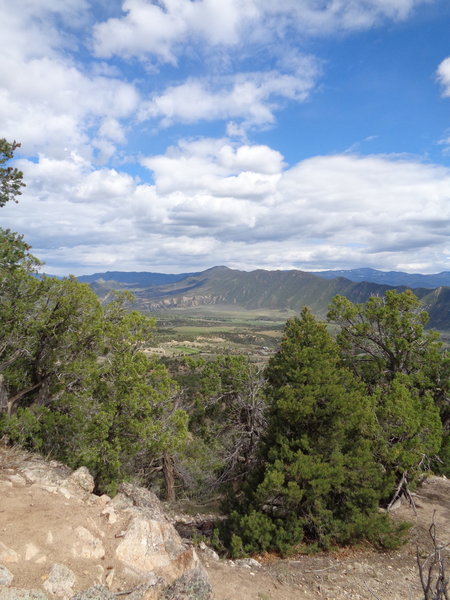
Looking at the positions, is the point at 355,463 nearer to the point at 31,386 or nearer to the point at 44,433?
the point at 44,433

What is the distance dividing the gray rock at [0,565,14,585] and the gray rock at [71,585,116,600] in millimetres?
1133

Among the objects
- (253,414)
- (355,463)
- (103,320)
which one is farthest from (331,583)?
(103,320)

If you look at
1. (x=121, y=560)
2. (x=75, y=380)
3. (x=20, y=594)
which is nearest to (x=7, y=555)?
(x=20, y=594)

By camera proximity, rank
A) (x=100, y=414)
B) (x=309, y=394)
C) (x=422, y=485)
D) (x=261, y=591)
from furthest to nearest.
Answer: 1. (x=422, y=485)
2. (x=100, y=414)
3. (x=309, y=394)
4. (x=261, y=591)

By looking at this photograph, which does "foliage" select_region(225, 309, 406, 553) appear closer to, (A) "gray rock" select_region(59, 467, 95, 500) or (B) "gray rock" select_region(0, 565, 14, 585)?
(A) "gray rock" select_region(59, 467, 95, 500)

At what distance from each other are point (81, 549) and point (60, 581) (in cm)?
106

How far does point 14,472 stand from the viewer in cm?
1097

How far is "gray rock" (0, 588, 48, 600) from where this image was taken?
5977 mm

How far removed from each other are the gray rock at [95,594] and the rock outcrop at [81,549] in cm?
2

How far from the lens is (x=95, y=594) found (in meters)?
6.59

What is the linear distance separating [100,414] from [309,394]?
802 centimetres

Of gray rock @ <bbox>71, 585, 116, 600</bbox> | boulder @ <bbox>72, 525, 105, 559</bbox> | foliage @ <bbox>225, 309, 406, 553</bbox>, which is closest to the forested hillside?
foliage @ <bbox>225, 309, 406, 553</bbox>

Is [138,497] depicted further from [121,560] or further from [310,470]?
[310,470]

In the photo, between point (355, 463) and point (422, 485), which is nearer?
point (355, 463)
